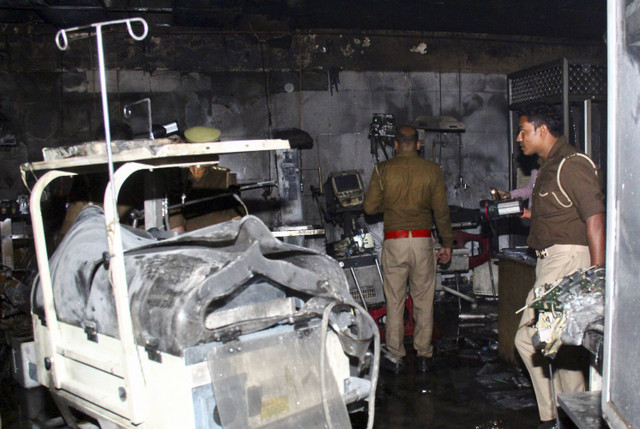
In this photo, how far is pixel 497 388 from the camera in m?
4.09

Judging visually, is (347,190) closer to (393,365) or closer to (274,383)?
(393,365)

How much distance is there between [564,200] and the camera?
314 cm

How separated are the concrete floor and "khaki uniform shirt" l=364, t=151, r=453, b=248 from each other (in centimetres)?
116

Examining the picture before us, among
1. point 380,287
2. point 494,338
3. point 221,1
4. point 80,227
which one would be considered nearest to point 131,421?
point 80,227

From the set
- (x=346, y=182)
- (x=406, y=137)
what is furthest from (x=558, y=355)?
(x=346, y=182)

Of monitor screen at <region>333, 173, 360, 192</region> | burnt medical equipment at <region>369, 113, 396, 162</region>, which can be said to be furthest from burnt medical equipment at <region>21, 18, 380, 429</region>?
burnt medical equipment at <region>369, 113, 396, 162</region>

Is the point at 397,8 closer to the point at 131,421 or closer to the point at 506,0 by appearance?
the point at 506,0

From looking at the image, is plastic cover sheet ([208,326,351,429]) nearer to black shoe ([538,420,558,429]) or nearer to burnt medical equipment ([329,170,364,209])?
black shoe ([538,420,558,429])

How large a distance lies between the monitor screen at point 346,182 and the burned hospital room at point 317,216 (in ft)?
0.12

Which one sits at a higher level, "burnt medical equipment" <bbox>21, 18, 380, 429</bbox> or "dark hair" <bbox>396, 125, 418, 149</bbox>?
"dark hair" <bbox>396, 125, 418, 149</bbox>

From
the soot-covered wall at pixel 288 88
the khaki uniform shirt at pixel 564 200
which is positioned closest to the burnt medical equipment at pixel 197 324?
the khaki uniform shirt at pixel 564 200

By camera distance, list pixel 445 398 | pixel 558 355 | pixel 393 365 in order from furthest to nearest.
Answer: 1. pixel 393 365
2. pixel 445 398
3. pixel 558 355

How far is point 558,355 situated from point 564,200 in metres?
0.88

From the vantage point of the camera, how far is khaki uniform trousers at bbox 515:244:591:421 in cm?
315
